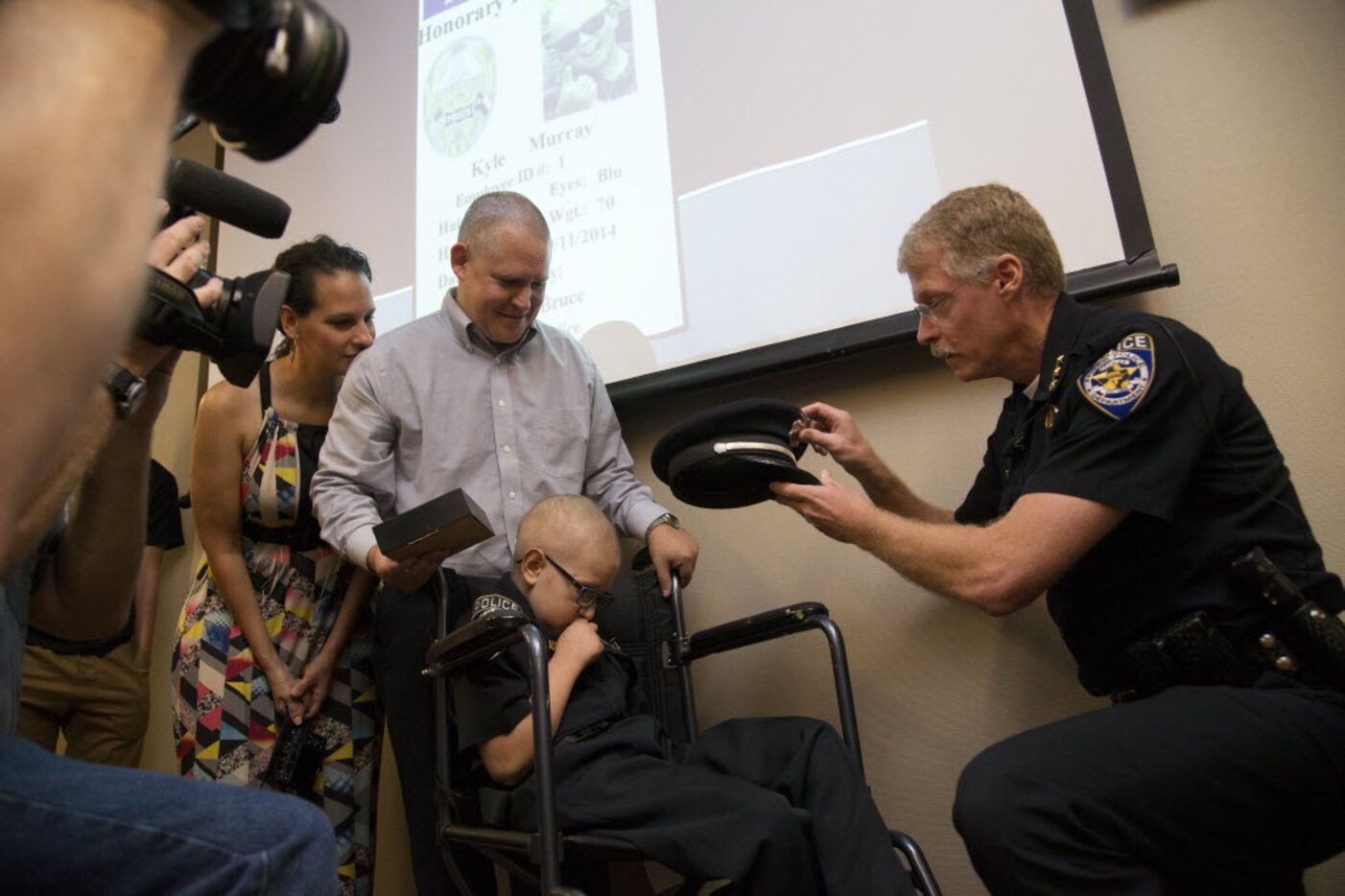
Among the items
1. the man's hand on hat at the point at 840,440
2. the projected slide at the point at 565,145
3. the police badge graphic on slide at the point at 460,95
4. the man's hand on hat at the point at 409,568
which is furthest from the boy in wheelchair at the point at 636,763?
the police badge graphic on slide at the point at 460,95

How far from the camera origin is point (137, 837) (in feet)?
2.22

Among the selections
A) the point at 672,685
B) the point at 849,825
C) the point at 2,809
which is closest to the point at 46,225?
the point at 2,809

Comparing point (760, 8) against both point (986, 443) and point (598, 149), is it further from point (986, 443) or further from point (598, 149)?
point (986, 443)

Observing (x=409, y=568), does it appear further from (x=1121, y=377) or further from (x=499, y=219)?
(x=1121, y=377)

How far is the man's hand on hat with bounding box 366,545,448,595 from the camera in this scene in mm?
1689

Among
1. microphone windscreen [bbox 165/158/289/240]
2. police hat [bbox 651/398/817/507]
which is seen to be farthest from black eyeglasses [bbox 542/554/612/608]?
microphone windscreen [bbox 165/158/289/240]

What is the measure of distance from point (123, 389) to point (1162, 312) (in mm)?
1906

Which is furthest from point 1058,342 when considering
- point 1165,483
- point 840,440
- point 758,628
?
point 758,628

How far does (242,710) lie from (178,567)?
1.39 meters

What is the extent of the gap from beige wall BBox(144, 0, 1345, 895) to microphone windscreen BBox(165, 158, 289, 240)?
1.40 meters

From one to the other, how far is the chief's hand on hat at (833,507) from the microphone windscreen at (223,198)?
0.94 m

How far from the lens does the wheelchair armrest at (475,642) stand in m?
1.38

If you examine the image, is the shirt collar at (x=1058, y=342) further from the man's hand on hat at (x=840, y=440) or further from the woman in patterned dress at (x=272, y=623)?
the woman in patterned dress at (x=272, y=623)

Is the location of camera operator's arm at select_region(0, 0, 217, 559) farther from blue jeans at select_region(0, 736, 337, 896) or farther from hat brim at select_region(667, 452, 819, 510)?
hat brim at select_region(667, 452, 819, 510)
